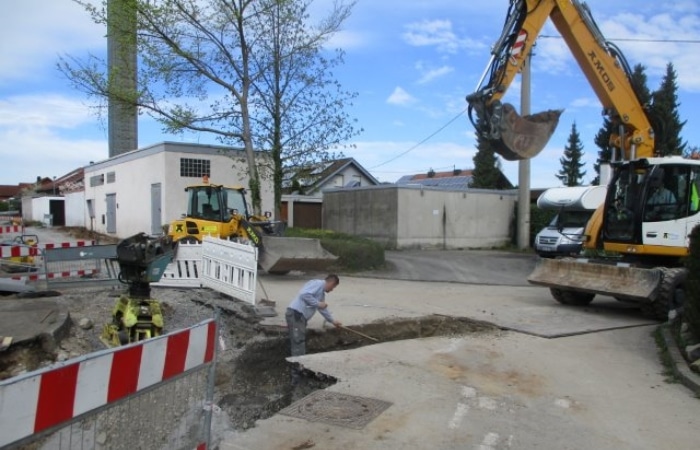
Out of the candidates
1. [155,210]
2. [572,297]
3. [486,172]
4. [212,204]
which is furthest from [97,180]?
[486,172]

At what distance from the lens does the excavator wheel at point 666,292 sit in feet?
33.9

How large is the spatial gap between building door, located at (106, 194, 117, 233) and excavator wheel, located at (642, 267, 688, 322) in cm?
2651

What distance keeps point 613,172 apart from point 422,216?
551 inches

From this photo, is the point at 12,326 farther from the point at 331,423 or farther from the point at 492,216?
the point at 492,216

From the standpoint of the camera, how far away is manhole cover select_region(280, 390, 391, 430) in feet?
17.3

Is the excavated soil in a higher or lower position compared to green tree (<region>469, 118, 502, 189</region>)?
lower

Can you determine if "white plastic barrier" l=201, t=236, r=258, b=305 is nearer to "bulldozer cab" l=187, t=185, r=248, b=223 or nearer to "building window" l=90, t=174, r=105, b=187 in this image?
"bulldozer cab" l=187, t=185, r=248, b=223

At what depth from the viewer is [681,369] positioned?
7.04 meters

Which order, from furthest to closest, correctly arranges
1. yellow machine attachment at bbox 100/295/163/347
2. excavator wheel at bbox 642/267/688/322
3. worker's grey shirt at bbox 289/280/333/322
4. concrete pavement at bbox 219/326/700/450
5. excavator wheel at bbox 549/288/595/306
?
excavator wheel at bbox 549/288/595/306, excavator wheel at bbox 642/267/688/322, worker's grey shirt at bbox 289/280/333/322, yellow machine attachment at bbox 100/295/163/347, concrete pavement at bbox 219/326/700/450

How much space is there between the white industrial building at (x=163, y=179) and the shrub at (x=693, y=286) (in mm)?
17121

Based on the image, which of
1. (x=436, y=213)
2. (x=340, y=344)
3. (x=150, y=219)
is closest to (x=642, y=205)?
(x=340, y=344)

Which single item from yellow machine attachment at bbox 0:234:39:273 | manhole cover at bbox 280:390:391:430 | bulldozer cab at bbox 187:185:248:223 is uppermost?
bulldozer cab at bbox 187:185:248:223

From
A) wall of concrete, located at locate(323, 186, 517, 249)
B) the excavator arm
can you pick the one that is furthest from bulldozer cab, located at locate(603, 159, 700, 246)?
wall of concrete, located at locate(323, 186, 517, 249)

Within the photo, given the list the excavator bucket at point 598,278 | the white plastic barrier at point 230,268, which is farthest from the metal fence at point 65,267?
the excavator bucket at point 598,278
